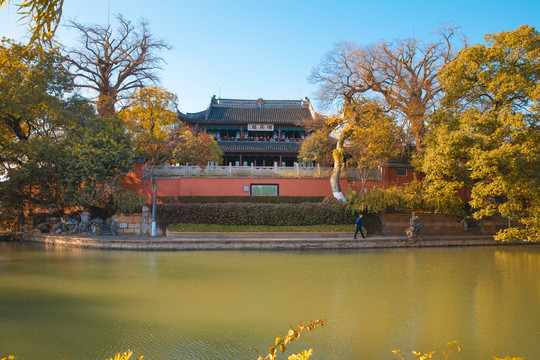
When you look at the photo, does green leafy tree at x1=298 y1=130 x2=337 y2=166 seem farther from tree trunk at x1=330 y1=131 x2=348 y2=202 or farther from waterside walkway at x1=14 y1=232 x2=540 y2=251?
waterside walkway at x1=14 y1=232 x2=540 y2=251

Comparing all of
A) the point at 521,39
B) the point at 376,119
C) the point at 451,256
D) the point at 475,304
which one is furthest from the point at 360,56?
the point at 475,304

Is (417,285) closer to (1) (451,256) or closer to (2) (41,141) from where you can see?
(1) (451,256)

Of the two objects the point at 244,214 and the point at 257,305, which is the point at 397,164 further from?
the point at 257,305

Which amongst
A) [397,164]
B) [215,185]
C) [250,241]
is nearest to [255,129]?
[215,185]

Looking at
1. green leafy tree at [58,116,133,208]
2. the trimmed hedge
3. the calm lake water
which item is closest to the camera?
the calm lake water

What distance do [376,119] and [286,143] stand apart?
9.38 m

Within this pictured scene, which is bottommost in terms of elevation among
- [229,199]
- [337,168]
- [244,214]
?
[244,214]

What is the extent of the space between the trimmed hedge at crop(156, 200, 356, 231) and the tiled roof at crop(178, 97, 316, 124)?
37.8 feet

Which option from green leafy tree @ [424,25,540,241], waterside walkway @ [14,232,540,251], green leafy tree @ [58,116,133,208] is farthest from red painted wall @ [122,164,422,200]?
green leafy tree @ [424,25,540,241]

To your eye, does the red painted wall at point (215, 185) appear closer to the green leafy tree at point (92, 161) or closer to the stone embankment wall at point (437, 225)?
the green leafy tree at point (92, 161)

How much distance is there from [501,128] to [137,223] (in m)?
14.0

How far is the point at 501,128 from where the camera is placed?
13000 mm

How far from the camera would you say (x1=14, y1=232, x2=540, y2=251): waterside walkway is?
13961 mm

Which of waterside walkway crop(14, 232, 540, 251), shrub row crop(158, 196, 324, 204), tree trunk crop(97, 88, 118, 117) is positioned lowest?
waterside walkway crop(14, 232, 540, 251)
